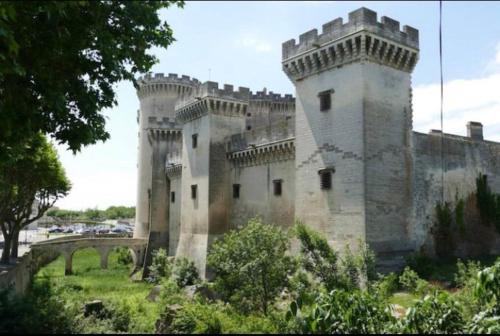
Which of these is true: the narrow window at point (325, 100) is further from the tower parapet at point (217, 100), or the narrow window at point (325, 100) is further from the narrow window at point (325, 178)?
the tower parapet at point (217, 100)

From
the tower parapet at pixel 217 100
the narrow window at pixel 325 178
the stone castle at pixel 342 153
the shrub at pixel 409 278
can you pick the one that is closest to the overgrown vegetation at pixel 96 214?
the tower parapet at pixel 217 100

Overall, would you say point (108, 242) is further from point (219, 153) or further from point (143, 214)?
point (219, 153)

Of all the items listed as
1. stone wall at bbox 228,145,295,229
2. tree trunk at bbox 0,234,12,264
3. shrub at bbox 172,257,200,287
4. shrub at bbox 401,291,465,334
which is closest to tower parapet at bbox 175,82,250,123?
stone wall at bbox 228,145,295,229

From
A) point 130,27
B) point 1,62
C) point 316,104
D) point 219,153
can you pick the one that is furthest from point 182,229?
point 1,62

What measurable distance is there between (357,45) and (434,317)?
1341 centimetres

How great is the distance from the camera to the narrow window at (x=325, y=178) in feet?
67.0

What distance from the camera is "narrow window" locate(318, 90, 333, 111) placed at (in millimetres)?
20969

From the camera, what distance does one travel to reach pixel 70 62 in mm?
10867

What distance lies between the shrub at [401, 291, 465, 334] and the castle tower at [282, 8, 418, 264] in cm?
920

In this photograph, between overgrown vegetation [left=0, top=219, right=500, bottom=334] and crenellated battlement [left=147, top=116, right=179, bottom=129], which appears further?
crenellated battlement [left=147, top=116, right=179, bottom=129]

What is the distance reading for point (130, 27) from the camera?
1134 centimetres

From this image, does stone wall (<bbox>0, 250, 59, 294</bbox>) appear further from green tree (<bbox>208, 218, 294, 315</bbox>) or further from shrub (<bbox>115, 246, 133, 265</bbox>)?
shrub (<bbox>115, 246, 133, 265</bbox>)

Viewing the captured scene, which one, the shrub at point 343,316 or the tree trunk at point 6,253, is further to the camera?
the tree trunk at point 6,253

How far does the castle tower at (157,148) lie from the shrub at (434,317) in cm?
3010
